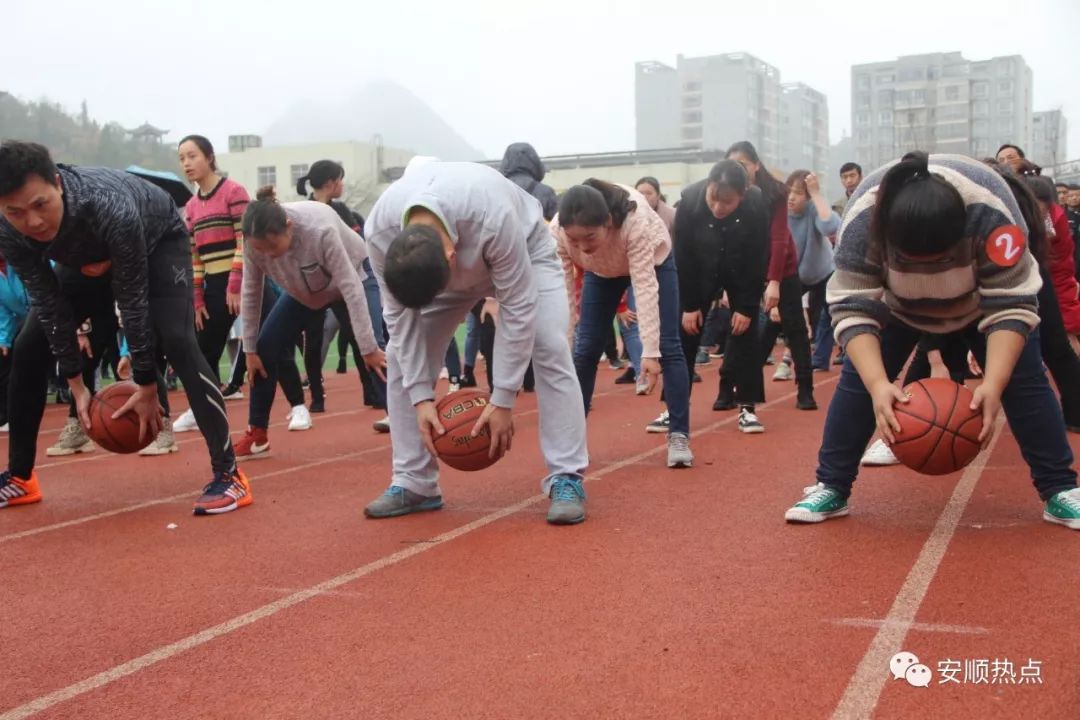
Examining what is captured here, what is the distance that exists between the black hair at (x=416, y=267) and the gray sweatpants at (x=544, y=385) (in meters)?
0.84

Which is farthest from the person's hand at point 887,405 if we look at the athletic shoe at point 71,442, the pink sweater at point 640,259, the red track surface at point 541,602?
the athletic shoe at point 71,442

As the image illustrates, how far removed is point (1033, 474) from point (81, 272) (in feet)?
15.0

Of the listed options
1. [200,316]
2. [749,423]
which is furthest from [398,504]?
[200,316]

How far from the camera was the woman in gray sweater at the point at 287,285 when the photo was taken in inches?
254

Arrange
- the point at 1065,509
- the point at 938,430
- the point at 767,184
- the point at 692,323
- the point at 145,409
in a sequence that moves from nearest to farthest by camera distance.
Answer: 1. the point at 938,430
2. the point at 1065,509
3. the point at 145,409
4. the point at 692,323
5. the point at 767,184

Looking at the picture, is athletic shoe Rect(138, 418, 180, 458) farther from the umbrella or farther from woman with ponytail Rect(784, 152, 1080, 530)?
woman with ponytail Rect(784, 152, 1080, 530)

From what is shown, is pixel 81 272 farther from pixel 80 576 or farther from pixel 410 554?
pixel 410 554

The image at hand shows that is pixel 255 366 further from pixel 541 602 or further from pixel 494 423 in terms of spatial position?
pixel 541 602

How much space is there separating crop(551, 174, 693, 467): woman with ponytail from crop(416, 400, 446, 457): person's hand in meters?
1.39

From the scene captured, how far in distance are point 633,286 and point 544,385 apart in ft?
4.04

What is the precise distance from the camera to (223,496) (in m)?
5.50

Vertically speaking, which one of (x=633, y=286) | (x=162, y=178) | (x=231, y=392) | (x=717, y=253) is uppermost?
(x=162, y=178)

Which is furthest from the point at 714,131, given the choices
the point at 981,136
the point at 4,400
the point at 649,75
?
the point at 4,400

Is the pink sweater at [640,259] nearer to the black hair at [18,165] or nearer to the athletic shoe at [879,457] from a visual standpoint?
the athletic shoe at [879,457]
